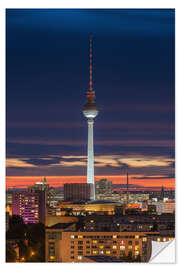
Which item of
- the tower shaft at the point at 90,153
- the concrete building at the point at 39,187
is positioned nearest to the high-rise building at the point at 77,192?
the concrete building at the point at 39,187

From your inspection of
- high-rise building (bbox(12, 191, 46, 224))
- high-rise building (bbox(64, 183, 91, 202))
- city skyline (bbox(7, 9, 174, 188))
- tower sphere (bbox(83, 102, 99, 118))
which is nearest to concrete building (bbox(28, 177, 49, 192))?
high-rise building (bbox(12, 191, 46, 224))

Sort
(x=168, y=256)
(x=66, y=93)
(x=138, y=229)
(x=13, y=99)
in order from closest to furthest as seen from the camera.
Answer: (x=168, y=256)
(x=138, y=229)
(x=13, y=99)
(x=66, y=93)

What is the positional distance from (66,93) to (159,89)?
3.40 meters

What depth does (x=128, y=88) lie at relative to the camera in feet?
32.1

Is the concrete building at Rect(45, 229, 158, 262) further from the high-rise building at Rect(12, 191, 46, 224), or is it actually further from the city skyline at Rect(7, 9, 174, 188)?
the high-rise building at Rect(12, 191, 46, 224)

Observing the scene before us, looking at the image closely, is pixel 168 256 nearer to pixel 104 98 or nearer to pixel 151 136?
pixel 151 136

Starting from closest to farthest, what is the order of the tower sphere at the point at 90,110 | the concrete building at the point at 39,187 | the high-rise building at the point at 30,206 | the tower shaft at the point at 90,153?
the high-rise building at the point at 30,206, the concrete building at the point at 39,187, the tower sphere at the point at 90,110, the tower shaft at the point at 90,153

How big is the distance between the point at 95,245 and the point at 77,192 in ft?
43.1

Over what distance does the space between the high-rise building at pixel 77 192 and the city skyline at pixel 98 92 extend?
18.1 feet

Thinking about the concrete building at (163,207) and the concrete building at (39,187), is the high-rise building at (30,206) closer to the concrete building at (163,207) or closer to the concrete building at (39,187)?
the concrete building at (39,187)

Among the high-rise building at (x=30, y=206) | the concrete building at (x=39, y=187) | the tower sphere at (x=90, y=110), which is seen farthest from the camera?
the tower sphere at (x=90, y=110)

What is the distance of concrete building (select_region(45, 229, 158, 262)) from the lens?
6.50m

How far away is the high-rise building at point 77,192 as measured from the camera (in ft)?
59.4

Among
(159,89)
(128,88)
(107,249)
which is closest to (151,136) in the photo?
(128,88)
